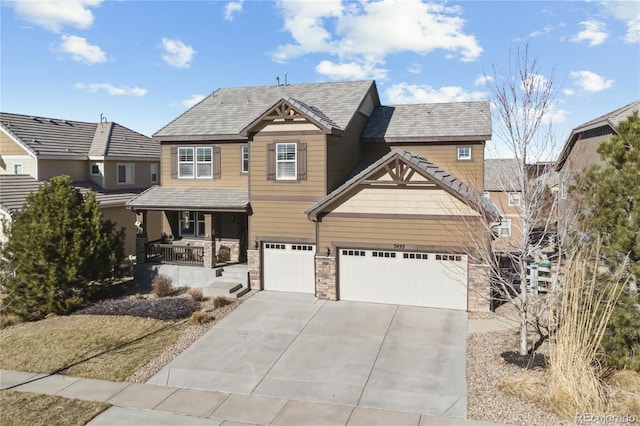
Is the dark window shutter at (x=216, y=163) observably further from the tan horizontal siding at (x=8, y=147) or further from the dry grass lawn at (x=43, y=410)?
the dry grass lawn at (x=43, y=410)

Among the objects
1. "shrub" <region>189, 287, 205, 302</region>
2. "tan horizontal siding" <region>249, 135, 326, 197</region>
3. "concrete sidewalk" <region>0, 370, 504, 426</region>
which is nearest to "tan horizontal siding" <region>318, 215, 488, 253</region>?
"tan horizontal siding" <region>249, 135, 326, 197</region>

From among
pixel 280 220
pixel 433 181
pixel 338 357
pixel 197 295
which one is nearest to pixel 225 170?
pixel 280 220

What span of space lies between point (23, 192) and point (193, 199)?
9167 millimetres

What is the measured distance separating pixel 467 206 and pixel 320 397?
8.52 m

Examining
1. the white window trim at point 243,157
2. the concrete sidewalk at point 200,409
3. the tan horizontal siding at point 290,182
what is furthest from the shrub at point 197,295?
the concrete sidewalk at point 200,409

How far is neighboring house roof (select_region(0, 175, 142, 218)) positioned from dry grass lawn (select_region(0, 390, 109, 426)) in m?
11.8

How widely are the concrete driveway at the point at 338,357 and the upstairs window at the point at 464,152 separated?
737 cm

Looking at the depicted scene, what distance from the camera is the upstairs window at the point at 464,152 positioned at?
20859 mm

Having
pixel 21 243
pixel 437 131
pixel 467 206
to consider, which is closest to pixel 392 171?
pixel 467 206

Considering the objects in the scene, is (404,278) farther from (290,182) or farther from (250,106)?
(250,106)

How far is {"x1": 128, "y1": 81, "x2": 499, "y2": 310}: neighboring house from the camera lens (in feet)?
55.3

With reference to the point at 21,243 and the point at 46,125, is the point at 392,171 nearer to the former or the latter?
the point at 21,243

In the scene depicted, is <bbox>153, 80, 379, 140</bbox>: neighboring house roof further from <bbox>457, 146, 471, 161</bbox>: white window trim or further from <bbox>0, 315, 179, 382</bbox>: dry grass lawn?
<bbox>0, 315, 179, 382</bbox>: dry grass lawn

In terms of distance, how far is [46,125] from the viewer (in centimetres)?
2836
